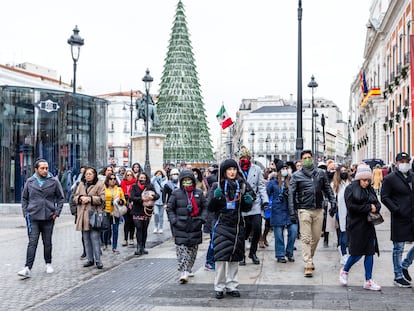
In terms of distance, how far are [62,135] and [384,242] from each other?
12.4 meters

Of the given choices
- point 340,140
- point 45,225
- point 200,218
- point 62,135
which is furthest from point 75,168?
point 340,140

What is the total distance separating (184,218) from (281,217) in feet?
7.76

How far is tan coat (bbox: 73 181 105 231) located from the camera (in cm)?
977

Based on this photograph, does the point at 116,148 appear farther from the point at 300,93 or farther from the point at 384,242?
the point at 384,242

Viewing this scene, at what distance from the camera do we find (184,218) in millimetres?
8398

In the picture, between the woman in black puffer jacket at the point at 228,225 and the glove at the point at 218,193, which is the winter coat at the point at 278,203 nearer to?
the woman in black puffer jacket at the point at 228,225

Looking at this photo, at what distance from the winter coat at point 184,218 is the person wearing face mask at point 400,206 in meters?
2.64

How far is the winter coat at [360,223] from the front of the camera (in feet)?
25.1

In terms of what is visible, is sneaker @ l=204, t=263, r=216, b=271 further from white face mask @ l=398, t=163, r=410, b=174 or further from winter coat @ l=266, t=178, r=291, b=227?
white face mask @ l=398, t=163, r=410, b=174

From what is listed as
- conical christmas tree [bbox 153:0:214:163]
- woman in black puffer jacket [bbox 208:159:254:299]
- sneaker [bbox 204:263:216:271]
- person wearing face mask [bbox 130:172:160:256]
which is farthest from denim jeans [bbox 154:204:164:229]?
conical christmas tree [bbox 153:0:214:163]

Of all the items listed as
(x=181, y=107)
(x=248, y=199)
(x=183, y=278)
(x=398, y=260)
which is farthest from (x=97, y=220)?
(x=181, y=107)

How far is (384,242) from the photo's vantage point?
12.2 metres

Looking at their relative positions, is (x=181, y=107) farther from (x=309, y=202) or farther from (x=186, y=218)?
(x=186, y=218)

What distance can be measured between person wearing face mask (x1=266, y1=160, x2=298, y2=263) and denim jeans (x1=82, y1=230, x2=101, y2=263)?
307cm
